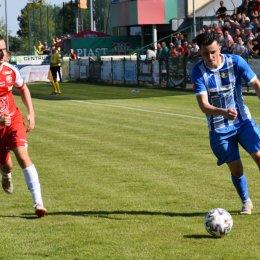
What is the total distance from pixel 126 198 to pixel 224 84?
2.11 metres

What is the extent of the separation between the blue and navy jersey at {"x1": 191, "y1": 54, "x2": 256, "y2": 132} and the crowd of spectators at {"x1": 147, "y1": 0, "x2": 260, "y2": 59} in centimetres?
1585

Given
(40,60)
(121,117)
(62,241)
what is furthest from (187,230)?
(40,60)

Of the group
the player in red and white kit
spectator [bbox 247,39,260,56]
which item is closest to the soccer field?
the player in red and white kit

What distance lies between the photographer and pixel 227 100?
5.20 meters

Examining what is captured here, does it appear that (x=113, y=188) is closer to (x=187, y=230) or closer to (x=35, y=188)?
(x=35, y=188)

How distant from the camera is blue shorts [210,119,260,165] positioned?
514cm

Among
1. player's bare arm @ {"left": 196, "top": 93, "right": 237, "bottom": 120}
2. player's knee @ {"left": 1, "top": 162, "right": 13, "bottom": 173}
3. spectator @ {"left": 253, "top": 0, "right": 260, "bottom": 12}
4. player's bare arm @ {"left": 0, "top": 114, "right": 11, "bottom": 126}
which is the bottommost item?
player's knee @ {"left": 1, "top": 162, "right": 13, "bottom": 173}

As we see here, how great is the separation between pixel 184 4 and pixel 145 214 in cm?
4060

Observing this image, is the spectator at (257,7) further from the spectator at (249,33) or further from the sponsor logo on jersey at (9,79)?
the sponsor logo on jersey at (9,79)

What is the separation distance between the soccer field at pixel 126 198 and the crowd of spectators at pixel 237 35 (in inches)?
376

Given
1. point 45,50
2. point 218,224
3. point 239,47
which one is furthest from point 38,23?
point 218,224

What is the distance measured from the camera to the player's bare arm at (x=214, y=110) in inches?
186

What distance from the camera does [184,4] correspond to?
144 ft

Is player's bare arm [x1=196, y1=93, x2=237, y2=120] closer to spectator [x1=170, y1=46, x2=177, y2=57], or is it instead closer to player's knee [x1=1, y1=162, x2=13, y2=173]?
player's knee [x1=1, y1=162, x2=13, y2=173]
